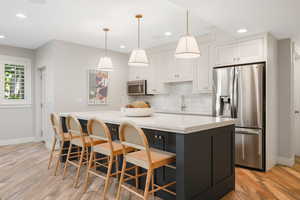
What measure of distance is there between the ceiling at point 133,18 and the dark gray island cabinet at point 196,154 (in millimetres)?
1465

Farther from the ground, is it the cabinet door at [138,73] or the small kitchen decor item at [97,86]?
the cabinet door at [138,73]

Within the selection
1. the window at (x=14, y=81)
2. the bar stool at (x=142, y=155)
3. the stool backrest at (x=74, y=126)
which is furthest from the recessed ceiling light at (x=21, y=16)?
the bar stool at (x=142, y=155)

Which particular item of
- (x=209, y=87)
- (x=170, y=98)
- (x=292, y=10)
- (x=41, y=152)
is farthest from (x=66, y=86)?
(x=292, y=10)

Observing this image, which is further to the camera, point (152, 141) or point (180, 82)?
point (180, 82)

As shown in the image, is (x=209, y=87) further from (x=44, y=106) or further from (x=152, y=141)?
(x=44, y=106)

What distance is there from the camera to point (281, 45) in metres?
4.02

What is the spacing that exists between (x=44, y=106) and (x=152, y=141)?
164 inches

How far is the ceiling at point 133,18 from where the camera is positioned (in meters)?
2.65

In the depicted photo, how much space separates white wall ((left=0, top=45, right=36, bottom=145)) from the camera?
5.33m

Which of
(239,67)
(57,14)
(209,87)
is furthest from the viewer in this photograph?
(209,87)

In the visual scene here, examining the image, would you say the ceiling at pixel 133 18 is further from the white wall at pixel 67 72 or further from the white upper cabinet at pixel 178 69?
the white upper cabinet at pixel 178 69

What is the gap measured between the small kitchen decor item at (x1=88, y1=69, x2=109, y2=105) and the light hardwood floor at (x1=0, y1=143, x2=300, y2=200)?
77.6 inches

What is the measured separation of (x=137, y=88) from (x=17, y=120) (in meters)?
3.33

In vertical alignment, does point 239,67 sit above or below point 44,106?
above
